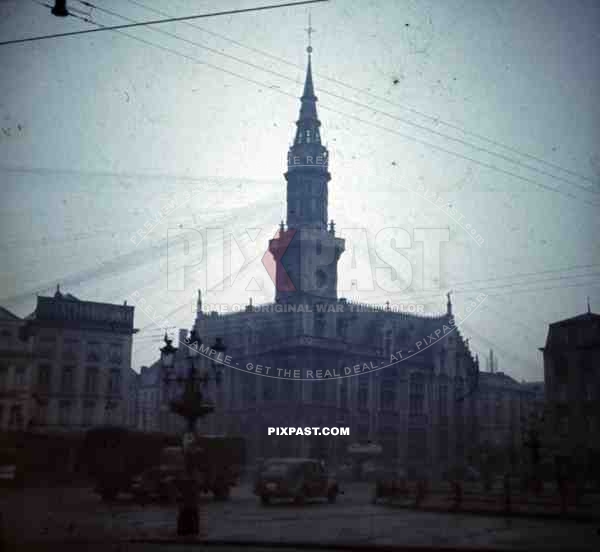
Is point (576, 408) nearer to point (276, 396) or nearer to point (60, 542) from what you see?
point (276, 396)

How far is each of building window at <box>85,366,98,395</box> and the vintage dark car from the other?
29.5m

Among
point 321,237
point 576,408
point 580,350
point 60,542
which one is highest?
point 321,237

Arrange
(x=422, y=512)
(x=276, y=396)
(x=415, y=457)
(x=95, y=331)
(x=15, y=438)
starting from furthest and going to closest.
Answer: (x=415, y=457), (x=276, y=396), (x=95, y=331), (x=15, y=438), (x=422, y=512)

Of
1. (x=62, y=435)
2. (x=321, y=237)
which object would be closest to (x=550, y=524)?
(x=62, y=435)

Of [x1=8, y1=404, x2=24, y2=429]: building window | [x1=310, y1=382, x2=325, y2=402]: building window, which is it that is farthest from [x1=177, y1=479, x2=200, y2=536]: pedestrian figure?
[x1=310, y1=382, x2=325, y2=402]: building window

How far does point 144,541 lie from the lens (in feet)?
52.6

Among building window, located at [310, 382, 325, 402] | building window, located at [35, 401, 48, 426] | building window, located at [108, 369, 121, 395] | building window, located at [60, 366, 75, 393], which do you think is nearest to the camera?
building window, located at [35, 401, 48, 426]

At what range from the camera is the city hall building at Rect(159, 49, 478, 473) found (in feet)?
194

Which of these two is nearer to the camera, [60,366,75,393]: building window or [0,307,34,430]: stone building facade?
[0,307,34,430]: stone building facade

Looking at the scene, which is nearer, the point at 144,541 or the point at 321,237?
the point at 144,541

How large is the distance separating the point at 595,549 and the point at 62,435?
3142 centimetres

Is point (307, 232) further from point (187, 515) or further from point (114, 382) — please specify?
point (187, 515)

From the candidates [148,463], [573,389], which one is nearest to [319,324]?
[573,389]

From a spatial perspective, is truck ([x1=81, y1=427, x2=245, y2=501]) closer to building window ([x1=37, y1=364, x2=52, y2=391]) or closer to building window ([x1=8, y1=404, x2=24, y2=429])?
building window ([x1=8, y1=404, x2=24, y2=429])
